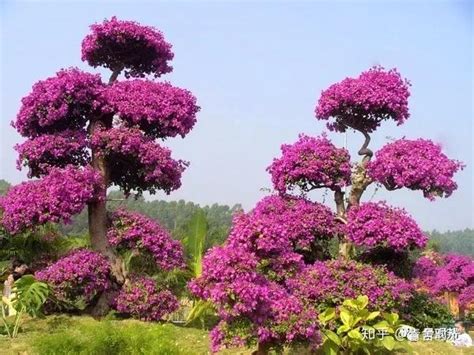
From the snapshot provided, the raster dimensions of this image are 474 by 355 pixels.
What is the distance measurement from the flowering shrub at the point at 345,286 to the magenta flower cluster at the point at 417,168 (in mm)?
1436

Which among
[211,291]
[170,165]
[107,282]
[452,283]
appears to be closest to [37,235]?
[107,282]

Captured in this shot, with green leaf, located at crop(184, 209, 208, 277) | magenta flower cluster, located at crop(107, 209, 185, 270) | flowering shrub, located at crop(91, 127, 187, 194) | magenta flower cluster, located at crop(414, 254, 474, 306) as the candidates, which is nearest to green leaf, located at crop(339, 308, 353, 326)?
magenta flower cluster, located at crop(107, 209, 185, 270)

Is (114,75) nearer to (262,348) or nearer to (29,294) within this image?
(29,294)

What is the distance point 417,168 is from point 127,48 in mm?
5288

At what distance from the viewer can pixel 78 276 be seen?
888 cm

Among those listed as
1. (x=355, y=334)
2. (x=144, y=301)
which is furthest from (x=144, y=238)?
(x=355, y=334)

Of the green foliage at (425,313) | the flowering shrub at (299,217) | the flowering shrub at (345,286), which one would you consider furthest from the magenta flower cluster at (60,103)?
the green foliage at (425,313)

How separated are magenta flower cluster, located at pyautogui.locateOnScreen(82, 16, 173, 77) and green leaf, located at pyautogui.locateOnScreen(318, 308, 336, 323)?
17.8 feet

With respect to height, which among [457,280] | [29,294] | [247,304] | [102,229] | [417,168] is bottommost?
[29,294]

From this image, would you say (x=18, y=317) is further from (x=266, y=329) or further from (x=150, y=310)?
(x=266, y=329)

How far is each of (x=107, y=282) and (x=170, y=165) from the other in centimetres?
207

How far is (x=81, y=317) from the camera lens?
9.15m

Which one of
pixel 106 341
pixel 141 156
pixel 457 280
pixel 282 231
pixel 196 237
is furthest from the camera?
pixel 457 280

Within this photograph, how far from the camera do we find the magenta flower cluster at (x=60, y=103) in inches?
371
